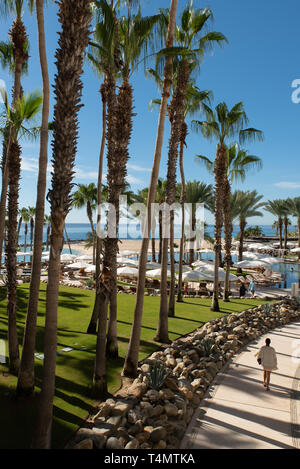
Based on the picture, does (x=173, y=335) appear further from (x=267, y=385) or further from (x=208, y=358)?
(x=267, y=385)

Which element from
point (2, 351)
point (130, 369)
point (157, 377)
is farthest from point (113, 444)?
point (2, 351)

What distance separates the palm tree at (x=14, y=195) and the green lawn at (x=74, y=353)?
1005 mm

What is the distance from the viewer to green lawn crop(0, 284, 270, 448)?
580 centimetres

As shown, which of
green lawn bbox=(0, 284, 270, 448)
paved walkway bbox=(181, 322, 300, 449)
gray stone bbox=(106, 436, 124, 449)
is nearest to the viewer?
gray stone bbox=(106, 436, 124, 449)

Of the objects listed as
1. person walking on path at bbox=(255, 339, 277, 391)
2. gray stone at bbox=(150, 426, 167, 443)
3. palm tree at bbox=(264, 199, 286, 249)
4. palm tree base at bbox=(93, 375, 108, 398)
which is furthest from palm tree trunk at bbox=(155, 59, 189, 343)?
palm tree at bbox=(264, 199, 286, 249)

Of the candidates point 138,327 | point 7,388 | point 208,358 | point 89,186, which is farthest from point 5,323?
point 89,186

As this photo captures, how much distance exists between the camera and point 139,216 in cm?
4112

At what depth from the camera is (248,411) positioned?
684 cm

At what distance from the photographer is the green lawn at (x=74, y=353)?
5.80 meters

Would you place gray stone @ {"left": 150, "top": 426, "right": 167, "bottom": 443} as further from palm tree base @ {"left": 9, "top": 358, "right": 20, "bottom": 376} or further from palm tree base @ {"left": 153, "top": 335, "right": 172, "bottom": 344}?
palm tree base @ {"left": 153, "top": 335, "right": 172, "bottom": 344}

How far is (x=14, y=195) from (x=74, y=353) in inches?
199

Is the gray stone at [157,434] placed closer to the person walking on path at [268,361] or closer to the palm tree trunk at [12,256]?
the person walking on path at [268,361]

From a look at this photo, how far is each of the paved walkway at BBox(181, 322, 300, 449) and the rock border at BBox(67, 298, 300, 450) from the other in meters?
0.28

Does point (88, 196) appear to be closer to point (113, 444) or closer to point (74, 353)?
point (74, 353)
